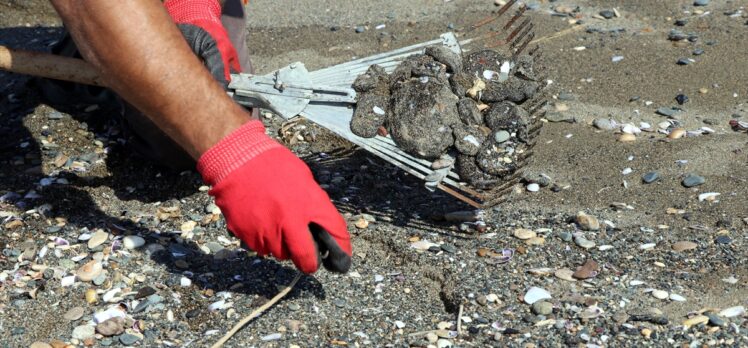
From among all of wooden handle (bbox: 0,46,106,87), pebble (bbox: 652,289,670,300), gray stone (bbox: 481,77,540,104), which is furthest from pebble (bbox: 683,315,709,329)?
wooden handle (bbox: 0,46,106,87)

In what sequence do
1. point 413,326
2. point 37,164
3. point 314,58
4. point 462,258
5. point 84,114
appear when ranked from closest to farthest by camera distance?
point 413,326, point 462,258, point 37,164, point 84,114, point 314,58

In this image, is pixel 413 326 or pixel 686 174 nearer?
pixel 413 326

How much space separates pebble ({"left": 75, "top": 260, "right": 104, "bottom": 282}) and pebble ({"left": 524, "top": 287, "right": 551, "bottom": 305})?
1.27 metres

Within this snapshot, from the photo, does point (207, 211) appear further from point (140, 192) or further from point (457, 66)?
point (457, 66)

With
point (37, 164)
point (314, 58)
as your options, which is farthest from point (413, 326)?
point (314, 58)

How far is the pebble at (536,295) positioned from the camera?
263 centimetres

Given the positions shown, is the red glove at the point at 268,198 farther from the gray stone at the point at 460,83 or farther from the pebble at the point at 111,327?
the gray stone at the point at 460,83

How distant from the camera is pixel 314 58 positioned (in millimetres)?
4246

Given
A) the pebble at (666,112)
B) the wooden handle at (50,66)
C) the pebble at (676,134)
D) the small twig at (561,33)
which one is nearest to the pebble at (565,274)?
the pebble at (676,134)

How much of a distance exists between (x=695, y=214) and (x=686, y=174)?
26 centimetres

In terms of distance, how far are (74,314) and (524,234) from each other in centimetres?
137

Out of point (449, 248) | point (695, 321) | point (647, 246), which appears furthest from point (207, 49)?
point (695, 321)

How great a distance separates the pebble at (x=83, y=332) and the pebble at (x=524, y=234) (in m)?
1.30

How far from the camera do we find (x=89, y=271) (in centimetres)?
280
